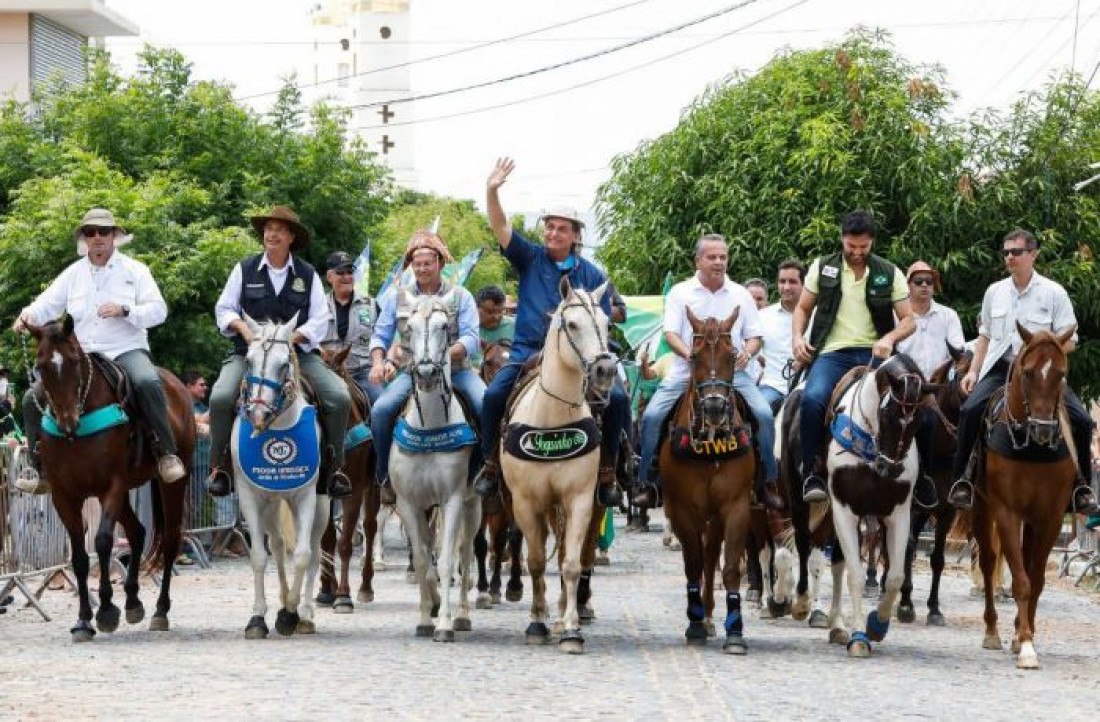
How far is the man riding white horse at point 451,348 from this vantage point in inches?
611

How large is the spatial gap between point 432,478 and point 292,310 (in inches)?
71.5

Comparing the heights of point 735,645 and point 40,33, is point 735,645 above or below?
below

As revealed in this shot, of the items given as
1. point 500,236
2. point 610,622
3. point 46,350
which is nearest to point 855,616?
point 610,622

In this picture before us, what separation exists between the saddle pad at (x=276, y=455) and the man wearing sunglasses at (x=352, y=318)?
151 inches

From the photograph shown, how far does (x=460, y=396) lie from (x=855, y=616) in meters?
3.38

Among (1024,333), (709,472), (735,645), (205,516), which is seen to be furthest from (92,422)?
(205,516)

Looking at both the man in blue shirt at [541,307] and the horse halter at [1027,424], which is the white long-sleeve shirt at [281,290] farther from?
the horse halter at [1027,424]

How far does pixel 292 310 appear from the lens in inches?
630

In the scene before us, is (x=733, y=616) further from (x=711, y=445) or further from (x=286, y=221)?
(x=286, y=221)

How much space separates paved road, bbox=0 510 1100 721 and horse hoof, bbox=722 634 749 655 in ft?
0.29

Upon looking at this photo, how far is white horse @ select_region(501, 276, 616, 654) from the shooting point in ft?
46.3

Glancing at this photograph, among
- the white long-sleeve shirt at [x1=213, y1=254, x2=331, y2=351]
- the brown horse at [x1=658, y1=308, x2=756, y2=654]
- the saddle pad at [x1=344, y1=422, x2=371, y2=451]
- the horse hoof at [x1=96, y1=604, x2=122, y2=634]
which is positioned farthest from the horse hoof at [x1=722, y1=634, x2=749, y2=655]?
the saddle pad at [x1=344, y1=422, x2=371, y2=451]

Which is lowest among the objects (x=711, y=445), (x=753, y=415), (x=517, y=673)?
(x=517, y=673)

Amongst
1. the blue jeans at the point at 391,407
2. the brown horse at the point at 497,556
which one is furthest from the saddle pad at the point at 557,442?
the brown horse at the point at 497,556
